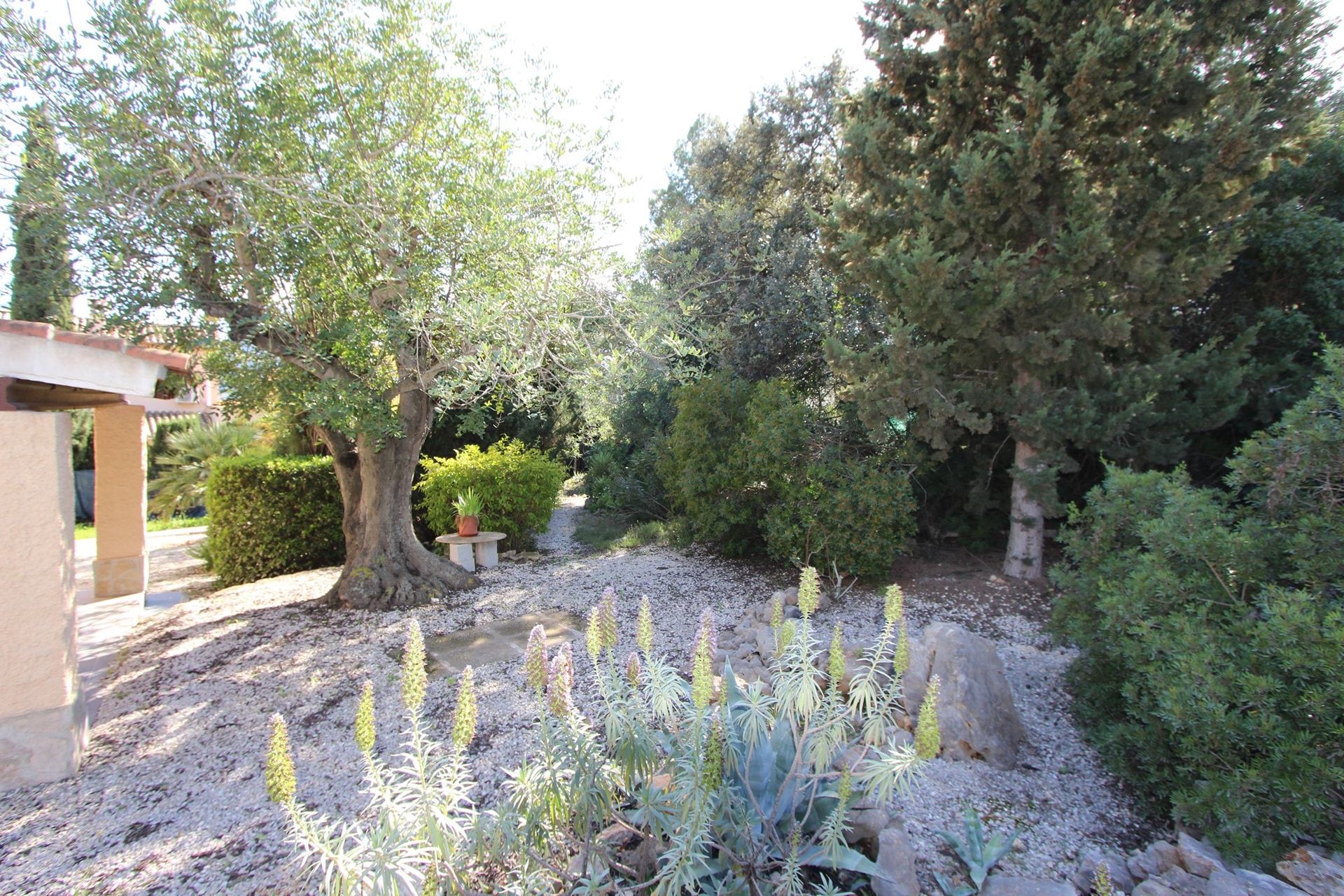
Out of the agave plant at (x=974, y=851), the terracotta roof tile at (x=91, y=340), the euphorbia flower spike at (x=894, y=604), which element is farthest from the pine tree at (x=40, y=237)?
the agave plant at (x=974, y=851)

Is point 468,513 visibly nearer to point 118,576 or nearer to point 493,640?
point 493,640

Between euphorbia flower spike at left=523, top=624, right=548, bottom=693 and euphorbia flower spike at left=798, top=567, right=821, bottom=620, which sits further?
euphorbia flower spike at left=798, top=567, right=821, bottom=620

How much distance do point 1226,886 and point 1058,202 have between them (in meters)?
5.83

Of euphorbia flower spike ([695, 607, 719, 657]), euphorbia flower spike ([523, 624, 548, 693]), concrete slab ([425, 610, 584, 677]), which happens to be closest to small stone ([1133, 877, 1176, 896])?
euphorbia flower spike ([695, 607, 719, 657])

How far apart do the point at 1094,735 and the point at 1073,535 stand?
1391 mm

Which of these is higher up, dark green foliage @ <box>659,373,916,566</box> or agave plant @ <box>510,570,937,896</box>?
dark green foliage @ <box>659,373,916,566</box>

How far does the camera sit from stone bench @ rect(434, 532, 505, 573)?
8711 millimetres

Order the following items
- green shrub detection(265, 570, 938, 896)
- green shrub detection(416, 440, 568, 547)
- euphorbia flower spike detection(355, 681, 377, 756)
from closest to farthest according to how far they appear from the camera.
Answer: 1. euphorbia flower spike detection(355, 681, 377, 756)
2. green shrub detection(265, 570, 938, 896)
3. green shrub detection(416, 440, 568, 547)

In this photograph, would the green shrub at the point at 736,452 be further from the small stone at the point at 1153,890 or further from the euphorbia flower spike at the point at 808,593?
the small stone at the point at 1153,890

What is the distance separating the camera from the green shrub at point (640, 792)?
208 cm

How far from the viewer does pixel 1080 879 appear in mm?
2891

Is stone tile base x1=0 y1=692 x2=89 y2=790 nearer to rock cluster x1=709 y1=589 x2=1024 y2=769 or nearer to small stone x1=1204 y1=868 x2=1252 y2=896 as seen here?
rock cluster x1=709 y1=589 x2=1024 y2=769

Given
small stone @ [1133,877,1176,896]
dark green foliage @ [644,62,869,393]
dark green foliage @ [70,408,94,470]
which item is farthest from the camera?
dark green foliage @ [70,408,94,470]

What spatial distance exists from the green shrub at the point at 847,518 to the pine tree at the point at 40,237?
6.54m
